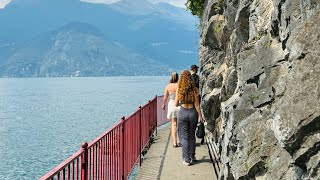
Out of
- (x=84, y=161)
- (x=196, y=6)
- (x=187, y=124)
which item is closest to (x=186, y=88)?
(x=187, y=124)

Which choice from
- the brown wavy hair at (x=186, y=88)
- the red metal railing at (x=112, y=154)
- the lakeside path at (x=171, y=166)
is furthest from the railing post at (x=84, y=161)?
the brown wavy hair at (x=186, y=88)

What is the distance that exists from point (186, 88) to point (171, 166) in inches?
77.5

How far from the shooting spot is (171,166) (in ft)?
29.8

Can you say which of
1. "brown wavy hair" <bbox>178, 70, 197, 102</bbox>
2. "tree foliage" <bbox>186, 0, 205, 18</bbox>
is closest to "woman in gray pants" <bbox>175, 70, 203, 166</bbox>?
"brown wavy hair" <bbox>178, 70, 197, 102</bbox>

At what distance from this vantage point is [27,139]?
4012 centimetres

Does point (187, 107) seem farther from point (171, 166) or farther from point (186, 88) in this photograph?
point (171, 166)

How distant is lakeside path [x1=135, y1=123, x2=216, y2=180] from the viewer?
831 centimetres

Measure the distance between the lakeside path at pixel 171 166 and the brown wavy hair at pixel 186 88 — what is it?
1.62 metres

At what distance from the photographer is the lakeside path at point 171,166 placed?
27.3 ft

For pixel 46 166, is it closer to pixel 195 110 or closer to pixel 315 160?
pixel 195 110

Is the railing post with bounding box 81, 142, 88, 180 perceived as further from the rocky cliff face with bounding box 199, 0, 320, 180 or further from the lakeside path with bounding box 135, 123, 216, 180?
the lakeside path with bounding box 135, 123, 216, 180

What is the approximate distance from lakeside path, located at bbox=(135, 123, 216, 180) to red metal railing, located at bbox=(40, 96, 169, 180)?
35cm

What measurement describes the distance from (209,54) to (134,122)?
624 centimetres

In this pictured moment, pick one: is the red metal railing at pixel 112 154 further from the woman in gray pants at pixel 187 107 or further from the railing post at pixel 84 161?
the woman in gray pants at pixel 187 107
